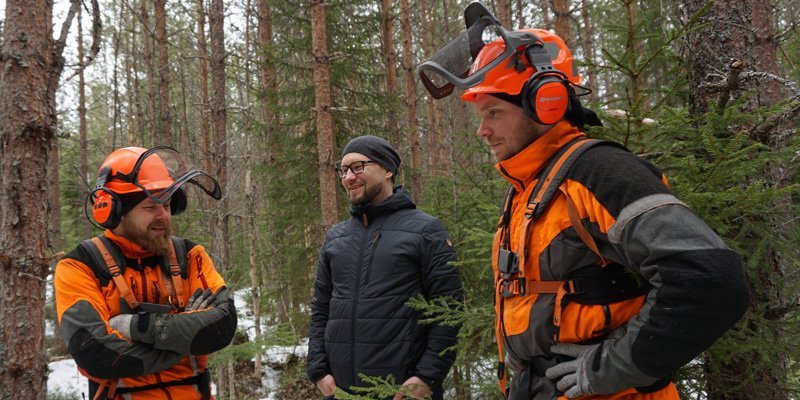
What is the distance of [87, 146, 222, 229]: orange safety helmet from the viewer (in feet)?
9.07

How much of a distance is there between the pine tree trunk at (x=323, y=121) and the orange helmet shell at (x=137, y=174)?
4390 mm

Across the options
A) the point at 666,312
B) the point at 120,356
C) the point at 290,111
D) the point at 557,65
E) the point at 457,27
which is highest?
the point at 457,27

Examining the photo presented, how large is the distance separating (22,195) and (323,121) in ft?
13.9

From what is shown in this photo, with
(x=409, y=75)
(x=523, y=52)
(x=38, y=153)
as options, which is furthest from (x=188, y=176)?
(x=409, y=75)

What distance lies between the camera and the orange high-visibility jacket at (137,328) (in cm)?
253

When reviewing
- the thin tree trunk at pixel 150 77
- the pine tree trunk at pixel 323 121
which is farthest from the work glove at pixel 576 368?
the thin tree trunk at pixel 150 77

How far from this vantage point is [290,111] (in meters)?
9.70

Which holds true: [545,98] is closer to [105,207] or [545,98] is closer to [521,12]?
[105,207]

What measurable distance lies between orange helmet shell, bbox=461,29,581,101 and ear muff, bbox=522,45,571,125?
0.06 m

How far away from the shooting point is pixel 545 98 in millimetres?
1816

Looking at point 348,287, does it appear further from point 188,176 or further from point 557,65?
point 557,65

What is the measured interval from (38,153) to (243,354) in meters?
2.85

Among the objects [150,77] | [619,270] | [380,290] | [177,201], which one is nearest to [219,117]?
[177,201]

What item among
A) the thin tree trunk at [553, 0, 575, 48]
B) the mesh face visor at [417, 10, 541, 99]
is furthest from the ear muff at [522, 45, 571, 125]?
the thin tree trunk at [553, 0, 575, 48]
